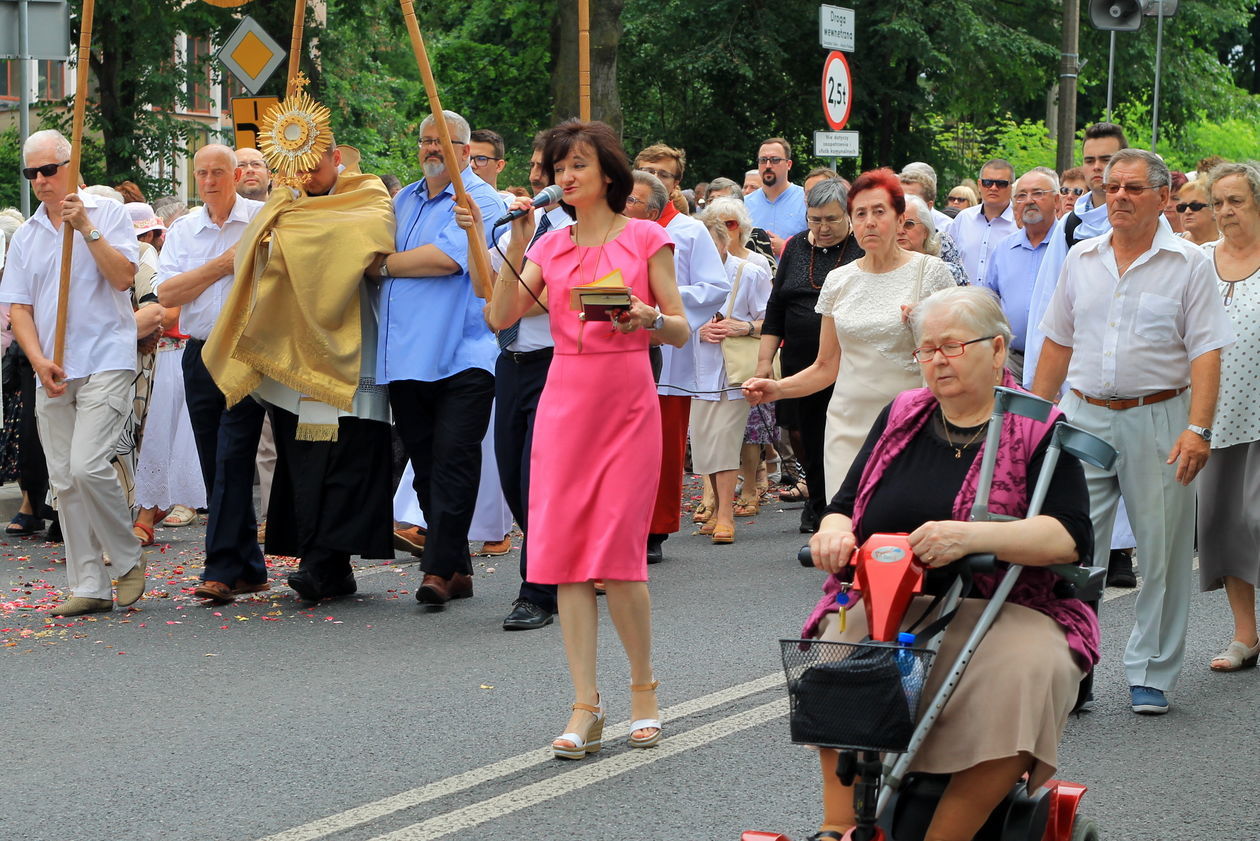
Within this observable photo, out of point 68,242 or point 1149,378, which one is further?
point 68,242

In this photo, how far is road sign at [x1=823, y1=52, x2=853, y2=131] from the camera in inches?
644

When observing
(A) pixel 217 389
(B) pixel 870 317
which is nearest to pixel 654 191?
(B) pixel 870 317

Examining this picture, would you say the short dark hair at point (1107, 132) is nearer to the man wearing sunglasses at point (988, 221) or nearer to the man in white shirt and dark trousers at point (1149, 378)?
the man wearing sunglasses at point (988, 221)

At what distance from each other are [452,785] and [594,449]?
1211mm

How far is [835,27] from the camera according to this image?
1650 centimetres

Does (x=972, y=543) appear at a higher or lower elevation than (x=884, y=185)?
lower

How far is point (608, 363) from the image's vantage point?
6160mm

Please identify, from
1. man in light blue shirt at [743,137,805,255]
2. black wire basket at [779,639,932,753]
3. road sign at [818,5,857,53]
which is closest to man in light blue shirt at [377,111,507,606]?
black wire basket at [779,639,932,753]

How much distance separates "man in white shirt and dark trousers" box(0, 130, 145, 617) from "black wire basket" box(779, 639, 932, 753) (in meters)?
5.32

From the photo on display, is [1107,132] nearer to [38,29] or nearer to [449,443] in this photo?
[449,443]

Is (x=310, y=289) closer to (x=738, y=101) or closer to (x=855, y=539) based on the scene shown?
(x=855, y=539)

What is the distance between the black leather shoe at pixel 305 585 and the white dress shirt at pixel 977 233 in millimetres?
5848

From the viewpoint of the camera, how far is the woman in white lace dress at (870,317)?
7.92 meters

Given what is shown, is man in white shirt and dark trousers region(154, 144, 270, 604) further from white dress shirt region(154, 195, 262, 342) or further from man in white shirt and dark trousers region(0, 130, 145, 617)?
man in white shirt and dark trousers region(0, 130, 145, 617)
